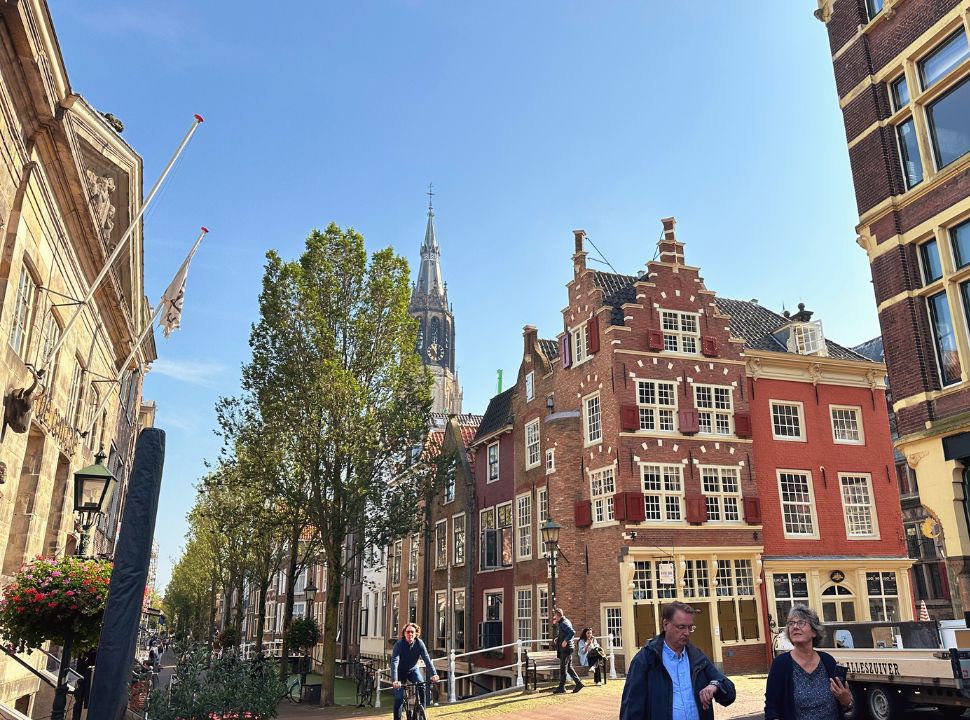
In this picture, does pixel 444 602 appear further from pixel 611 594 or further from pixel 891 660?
pixel 891 660

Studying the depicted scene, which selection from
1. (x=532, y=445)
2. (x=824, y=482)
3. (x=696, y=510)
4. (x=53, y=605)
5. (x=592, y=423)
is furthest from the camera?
(x=532, y=445)

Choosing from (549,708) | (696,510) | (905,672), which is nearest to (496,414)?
(696,510)

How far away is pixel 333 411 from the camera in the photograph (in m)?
23.1

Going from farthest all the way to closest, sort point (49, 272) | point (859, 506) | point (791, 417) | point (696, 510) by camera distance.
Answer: point (791, 417), point (859, 506), point (696, 510), point (49, 272)

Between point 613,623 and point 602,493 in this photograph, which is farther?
point 602,493

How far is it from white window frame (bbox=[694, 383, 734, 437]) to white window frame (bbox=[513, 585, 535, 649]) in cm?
939

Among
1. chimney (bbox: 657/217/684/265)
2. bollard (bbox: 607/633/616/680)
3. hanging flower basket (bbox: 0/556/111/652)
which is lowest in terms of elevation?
bollard (bbox: 607/633/616/680)

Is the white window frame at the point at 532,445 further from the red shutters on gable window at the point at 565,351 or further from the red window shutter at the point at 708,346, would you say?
the red window shutter at the point at 708,346

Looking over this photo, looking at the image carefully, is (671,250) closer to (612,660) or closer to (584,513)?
(584,513)

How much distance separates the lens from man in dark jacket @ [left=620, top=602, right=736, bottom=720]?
5.22 metres

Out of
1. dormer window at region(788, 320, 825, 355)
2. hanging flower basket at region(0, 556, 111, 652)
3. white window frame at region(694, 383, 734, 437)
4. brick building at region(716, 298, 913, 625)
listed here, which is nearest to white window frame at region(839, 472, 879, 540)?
brick building at region(716, 298, 913, 625)

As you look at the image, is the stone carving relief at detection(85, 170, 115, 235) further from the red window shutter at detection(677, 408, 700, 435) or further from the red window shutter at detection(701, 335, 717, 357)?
the red window shutter at detection(701, 335, 717, 357)

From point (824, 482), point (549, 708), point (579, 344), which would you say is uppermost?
→ point (579, 344)

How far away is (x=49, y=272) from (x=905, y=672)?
15.5 meters
